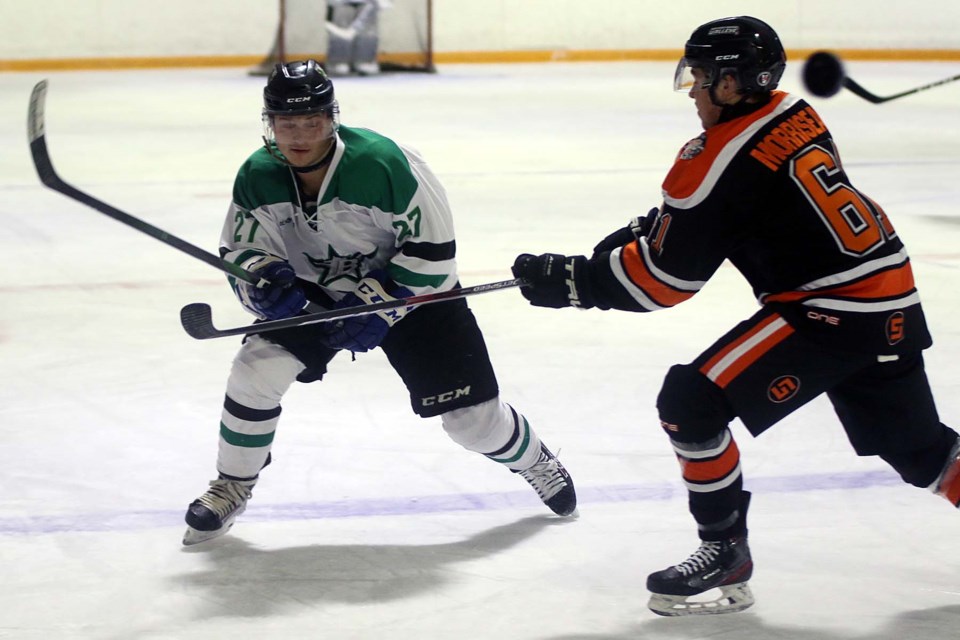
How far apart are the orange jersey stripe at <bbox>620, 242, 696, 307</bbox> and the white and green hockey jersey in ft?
1.61

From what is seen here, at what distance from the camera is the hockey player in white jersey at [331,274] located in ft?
8.39

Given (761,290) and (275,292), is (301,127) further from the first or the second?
(761,290)

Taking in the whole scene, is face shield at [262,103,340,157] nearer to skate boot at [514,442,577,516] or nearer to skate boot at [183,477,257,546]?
skate boot at [183,477,257,546]

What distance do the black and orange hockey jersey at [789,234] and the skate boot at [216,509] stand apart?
927 mm

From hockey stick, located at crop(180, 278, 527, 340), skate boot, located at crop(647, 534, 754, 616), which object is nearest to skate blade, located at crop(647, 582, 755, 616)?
skate boot, located at crop(647, 534, 754, 616)

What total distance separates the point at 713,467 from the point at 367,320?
72 centimetres

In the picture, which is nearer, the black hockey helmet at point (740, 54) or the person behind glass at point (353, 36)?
the black hockey helmet at point (740, 54)

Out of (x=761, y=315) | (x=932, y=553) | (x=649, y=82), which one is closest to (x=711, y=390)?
(x=761, y=315)

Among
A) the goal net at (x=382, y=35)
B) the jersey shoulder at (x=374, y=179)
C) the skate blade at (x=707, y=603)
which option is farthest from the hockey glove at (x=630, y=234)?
the goal net at (x=382, y=35)

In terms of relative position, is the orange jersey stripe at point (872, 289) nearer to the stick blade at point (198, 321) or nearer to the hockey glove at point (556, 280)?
the hockey glove at point (556, 280)

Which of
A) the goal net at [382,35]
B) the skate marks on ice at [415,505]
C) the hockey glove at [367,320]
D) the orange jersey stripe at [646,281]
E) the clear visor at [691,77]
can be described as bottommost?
the goal net at [382,35]

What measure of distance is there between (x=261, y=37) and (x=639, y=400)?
11.5 meters

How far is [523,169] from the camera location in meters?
7.58

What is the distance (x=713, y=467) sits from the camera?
227cm
